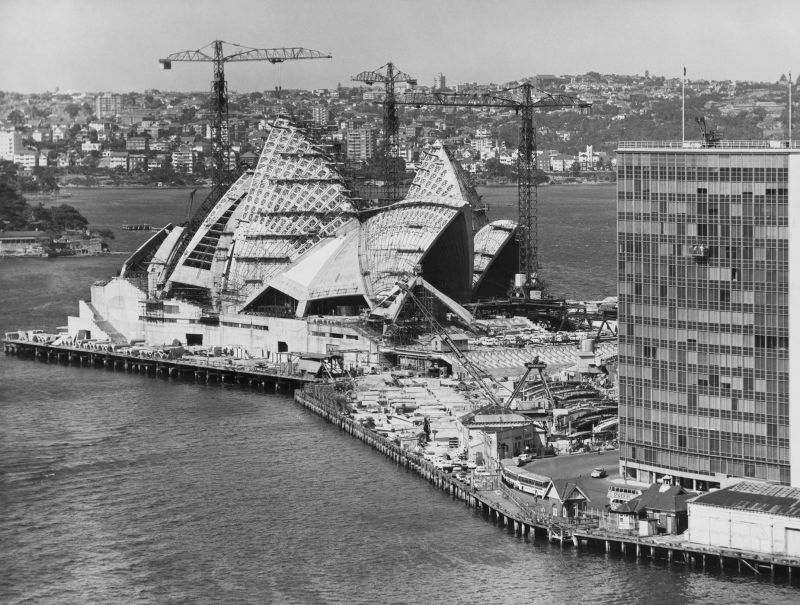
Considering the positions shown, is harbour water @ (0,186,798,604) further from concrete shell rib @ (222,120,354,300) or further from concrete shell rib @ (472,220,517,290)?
concrete shell rib @ (472,220,517,290)

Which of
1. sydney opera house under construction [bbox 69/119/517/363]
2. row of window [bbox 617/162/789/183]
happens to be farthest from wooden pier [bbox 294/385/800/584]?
sydney opera house under construction [bbox 69/119/517/363]

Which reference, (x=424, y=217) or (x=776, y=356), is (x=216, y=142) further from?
(x=776, y=356)

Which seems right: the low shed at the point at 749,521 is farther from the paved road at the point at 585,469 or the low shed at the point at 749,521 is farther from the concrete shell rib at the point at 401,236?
the concrete shell rib at the point at 401,236

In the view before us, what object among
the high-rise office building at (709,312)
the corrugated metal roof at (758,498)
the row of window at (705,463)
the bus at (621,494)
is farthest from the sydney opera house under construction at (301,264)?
the corrugated metal roof at (758,498)

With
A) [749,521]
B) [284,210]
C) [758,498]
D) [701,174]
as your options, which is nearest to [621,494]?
[758,498]

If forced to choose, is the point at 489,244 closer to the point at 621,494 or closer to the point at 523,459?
the point at 523,459

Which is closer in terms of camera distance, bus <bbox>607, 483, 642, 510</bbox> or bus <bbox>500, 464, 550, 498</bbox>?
bus <bbox>607, 483, 642, 510</bbox>
